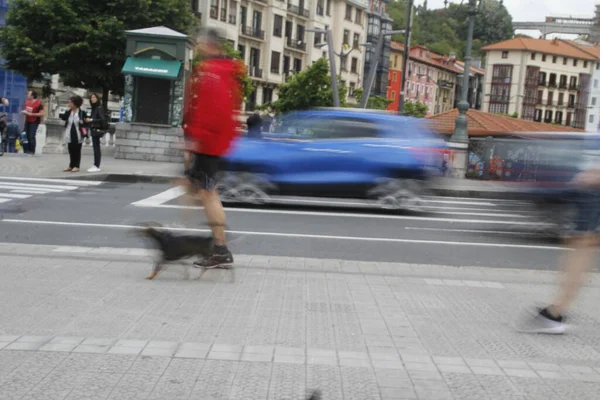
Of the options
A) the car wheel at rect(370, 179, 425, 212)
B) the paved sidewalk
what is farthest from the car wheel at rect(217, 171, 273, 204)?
the paved sidewalk

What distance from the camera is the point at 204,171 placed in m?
6.59

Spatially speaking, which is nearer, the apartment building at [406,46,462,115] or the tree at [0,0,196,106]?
the tree at [0,0,196,106]

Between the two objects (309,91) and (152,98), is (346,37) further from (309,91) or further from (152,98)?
(152,98)

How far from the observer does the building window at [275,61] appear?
73625mm

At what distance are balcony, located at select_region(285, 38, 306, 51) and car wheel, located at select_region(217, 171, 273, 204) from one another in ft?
211

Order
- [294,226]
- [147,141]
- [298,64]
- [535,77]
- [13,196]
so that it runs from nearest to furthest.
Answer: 1. [294,226]
2. [13,196]
3. [147,141]
4. [298,64]
5. [535,77]

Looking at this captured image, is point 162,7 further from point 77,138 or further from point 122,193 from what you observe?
point 122,193

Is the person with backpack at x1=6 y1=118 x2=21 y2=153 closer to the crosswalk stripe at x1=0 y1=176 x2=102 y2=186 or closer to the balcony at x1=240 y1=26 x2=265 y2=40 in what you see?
the crosswalk stripe at x1=0 y1=176 x2=102 y2=186

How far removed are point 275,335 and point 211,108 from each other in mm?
2485

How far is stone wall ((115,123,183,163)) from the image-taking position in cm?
2128

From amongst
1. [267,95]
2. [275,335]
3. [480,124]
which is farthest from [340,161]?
[267,95]

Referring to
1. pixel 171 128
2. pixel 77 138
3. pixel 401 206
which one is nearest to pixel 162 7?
pixel 171 128

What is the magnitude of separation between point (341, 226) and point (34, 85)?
161 feet

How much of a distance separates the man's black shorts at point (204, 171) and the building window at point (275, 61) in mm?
68035
